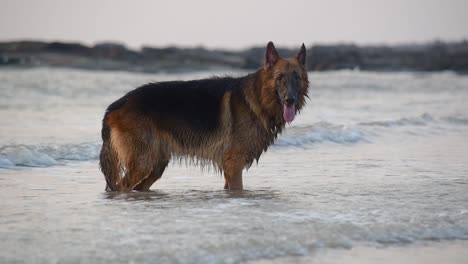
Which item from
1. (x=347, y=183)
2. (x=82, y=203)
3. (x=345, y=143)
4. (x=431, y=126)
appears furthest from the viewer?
(x=431, y=126)

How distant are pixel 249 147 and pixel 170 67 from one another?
39.8 meters

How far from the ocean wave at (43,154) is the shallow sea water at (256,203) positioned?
0.06ft

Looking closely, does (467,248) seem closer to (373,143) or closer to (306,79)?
(306,79)

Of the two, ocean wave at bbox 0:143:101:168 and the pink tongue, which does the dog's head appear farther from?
ocean wave at bbox 0:143:101:168

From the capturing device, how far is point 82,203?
7.45 m

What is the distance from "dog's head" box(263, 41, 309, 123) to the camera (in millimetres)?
8125

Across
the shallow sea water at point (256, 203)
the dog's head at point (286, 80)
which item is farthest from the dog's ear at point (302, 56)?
the shallow sea water at point (256, 203)

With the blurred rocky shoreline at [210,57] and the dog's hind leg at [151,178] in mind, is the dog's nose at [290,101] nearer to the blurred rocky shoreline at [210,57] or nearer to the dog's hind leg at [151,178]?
the dog's hind leg at [151,178]

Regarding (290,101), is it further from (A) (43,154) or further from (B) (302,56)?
(A) (43,154)

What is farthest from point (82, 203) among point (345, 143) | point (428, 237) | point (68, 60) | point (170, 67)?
point (170, 67)

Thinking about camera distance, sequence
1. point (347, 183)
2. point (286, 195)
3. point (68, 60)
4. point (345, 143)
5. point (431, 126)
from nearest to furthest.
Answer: point (286, 195) < point (347, 183) < point (345, 143) < point (431, 126) < point (68, 60)

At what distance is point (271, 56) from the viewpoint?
825 cm

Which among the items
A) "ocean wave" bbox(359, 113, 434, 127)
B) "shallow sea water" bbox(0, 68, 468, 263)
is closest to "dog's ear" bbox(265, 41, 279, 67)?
"shallow sea water" bbox(0, 68, 468, 263)

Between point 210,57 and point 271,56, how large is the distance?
46020 mm
